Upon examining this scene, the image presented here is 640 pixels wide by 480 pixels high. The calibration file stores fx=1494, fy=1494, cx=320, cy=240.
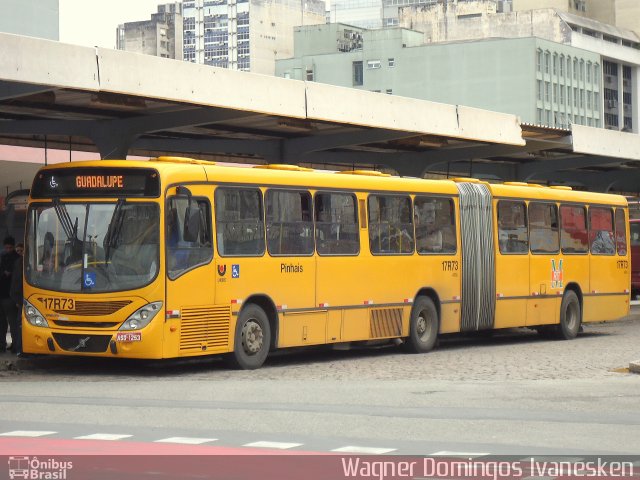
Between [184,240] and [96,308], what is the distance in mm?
1402

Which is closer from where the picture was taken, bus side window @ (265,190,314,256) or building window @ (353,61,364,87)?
bus side window @ (265,190,314,256)

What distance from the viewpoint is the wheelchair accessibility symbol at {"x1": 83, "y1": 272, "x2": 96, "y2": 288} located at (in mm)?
18795

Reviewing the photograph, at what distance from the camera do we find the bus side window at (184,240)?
18828mm

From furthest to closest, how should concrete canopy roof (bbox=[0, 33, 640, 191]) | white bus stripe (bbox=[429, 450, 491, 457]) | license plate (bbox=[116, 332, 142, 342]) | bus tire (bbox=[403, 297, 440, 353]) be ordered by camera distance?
bus tire (bbox=[403, 297, 440, 353])
concrete canopy roof (bbox=[0, 33, 640, 191])
license plate (bbox=[116, 332, 142, 342])
white bus stripe (bbox=[429, 450, 491, 457])

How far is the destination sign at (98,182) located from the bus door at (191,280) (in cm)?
36

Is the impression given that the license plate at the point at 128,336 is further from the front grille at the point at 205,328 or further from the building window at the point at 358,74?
the building window at the point at 358,74

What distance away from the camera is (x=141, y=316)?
18.5 meters

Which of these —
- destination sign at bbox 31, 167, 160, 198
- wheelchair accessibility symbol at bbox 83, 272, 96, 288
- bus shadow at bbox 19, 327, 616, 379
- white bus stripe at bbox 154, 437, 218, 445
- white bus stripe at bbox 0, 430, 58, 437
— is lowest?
bus shadow at bbox 19, 327, 616, 379

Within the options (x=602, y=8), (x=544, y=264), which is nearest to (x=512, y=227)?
(x=544, y=264)

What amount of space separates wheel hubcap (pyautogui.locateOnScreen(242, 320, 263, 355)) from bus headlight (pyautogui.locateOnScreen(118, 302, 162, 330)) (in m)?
1.83

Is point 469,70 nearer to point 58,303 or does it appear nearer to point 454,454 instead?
point 58,303

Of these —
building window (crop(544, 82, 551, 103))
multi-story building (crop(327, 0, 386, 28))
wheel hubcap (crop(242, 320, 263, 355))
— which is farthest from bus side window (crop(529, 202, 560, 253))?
multi-story building (crop(327, 0, 386, 28))

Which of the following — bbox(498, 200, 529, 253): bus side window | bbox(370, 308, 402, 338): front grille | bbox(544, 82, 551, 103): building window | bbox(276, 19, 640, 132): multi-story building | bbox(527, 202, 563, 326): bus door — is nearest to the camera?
bbox(370, 308, 402, 338): front grille

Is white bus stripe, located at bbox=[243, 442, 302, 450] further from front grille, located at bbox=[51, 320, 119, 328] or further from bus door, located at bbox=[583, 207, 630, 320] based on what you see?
bus door, located at bbox=[583, 207, 630, 320]
